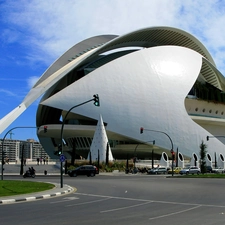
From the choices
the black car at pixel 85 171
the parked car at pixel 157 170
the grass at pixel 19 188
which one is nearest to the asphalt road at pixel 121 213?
the grass at pixel 19 188

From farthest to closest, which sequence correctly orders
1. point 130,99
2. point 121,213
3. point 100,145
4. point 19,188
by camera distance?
point 130,99, point 100,145, point 19,188, point 121,213

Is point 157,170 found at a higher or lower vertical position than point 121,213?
higher

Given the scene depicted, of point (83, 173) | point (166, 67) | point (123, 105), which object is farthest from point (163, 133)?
point (83, 173)

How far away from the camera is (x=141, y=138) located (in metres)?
57.6

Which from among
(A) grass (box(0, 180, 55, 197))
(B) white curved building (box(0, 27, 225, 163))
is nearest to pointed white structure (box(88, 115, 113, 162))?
(B) white curved building (box(0, 27, 225, 163))

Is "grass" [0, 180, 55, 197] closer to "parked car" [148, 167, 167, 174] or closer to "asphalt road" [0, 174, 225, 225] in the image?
"asphalt road" [0, 174, 225, 225]

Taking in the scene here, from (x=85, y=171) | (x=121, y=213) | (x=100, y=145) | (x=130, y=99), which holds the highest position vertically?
(x=130, y=99)

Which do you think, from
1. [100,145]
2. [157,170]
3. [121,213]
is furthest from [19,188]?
[100,145]

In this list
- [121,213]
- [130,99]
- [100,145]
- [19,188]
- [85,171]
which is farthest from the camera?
[130,99]

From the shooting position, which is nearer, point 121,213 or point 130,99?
point 121,213

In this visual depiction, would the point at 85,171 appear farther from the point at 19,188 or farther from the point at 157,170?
the point at 19,188

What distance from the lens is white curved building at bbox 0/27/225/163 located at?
56.2 m

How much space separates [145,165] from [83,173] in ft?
64.2

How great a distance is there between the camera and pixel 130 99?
57.2m
